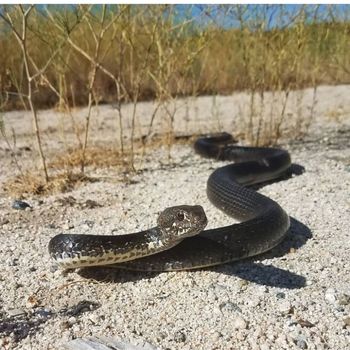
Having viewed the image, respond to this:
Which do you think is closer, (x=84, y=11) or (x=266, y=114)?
(x=84, y=11)

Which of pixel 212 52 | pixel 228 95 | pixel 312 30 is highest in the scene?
pixel 312 30

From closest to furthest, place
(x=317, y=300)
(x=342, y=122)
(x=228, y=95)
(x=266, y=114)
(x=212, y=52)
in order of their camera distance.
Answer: (x=317, y=300) → (x=342, y=122) → (x=266, y=114) → (x=212, y=52) → (x=228, y=95)

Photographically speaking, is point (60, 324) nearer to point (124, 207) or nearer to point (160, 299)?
point (160, 299)

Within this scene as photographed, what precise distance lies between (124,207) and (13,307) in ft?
5.83

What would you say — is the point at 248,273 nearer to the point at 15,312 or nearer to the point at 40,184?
the point at 15,312

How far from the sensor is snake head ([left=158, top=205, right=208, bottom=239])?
9.67 feet

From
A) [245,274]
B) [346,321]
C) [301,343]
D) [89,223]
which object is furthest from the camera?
[89,223]

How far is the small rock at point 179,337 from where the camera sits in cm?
262

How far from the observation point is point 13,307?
9.68 feet

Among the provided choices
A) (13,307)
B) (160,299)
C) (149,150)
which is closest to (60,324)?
(13,307)

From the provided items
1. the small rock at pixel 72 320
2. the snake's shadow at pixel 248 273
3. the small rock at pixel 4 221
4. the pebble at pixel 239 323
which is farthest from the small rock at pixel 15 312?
the small rock at pixel 4 221

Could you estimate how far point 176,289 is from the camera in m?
3.12

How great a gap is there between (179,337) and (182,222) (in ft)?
2.11

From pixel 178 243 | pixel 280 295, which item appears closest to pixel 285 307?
pixel 280 295
